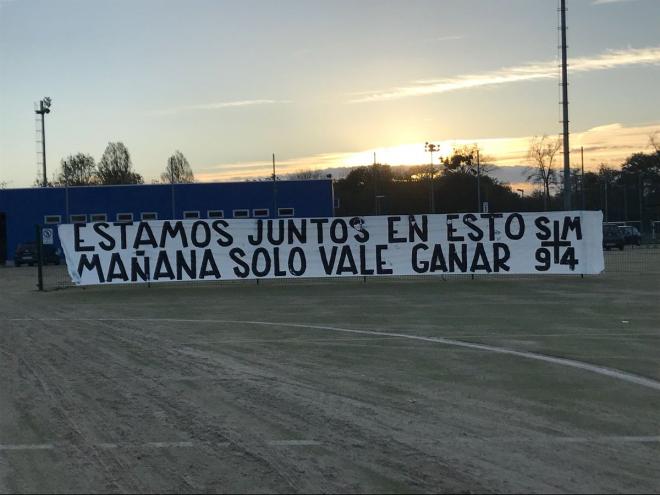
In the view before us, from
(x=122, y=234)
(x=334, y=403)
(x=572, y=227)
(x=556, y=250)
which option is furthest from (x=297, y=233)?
(x=334, y=403)

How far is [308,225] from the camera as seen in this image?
22.4m

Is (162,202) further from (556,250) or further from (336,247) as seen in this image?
(556,250)

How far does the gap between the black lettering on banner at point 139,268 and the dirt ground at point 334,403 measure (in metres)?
7.74

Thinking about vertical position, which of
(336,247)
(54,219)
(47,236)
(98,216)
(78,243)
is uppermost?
(98,216)

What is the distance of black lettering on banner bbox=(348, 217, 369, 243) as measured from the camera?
22359mm

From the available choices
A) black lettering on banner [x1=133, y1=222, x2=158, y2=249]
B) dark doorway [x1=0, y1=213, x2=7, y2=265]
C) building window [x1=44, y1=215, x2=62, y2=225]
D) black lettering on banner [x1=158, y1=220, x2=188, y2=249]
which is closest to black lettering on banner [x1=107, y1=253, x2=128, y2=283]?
black lettering on banner [x1=133, y1=222, x2=158, y2=249]

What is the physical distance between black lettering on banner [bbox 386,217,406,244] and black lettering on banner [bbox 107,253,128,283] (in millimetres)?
8454

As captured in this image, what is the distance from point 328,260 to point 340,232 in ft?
3.21

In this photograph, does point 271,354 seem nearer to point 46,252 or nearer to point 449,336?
point 449,336

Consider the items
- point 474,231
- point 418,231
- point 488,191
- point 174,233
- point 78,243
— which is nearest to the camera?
point 78,243

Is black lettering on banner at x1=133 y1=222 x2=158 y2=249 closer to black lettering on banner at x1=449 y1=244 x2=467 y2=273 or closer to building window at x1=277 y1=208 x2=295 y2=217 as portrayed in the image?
black lettering on banner at x1=449 y1=244 x2=467 y2=273

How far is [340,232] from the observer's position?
22328 mm

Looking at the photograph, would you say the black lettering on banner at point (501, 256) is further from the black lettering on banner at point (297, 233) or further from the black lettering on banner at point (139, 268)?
the black lettering on banner at point (139, 268)

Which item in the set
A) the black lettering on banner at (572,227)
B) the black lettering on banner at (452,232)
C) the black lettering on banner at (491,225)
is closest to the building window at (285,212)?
the black lettering on banner at (452,232)
